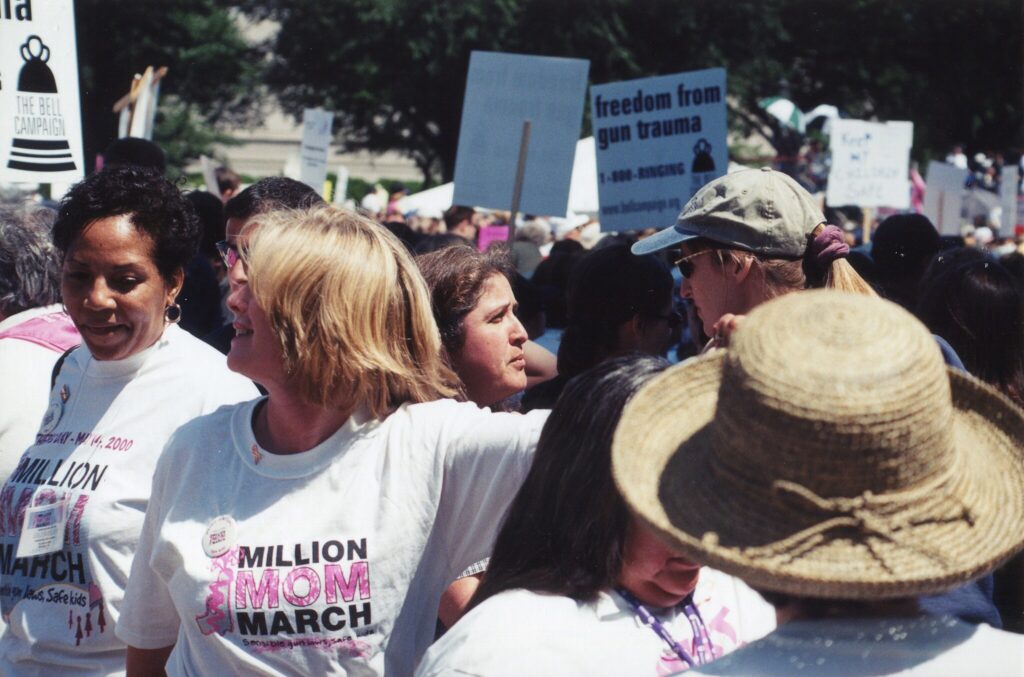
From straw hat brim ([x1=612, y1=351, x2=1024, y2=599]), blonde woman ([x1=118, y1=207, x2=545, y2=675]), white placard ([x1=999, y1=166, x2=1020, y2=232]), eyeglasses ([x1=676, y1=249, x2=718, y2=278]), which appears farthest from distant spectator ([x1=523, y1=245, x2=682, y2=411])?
white placard ([x1=999, y1=166, x2=1020, y2=232])

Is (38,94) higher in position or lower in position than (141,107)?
higher

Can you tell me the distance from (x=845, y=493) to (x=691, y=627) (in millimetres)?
632

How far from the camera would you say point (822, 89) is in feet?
123

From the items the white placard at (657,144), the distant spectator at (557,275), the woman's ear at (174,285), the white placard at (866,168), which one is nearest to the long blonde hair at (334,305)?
the woman's ear at (174,285)

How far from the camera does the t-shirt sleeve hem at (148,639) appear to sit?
2.50 m

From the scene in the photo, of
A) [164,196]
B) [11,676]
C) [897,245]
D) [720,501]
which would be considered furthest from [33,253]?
[897,245]

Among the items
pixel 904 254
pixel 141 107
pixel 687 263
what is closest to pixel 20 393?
pixel 687 263

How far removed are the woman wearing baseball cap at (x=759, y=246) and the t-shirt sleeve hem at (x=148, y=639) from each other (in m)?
1.33

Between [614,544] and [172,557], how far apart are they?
909 millimetres

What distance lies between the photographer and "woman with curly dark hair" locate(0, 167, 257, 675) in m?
2.79

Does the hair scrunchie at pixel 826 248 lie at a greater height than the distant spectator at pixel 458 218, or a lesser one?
greater

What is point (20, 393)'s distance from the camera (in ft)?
11.1

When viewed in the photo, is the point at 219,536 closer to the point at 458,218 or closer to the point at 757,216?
the point at 757,216

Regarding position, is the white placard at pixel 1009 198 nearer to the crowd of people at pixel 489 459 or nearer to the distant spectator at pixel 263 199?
the crowd of people at pixel 489 459
